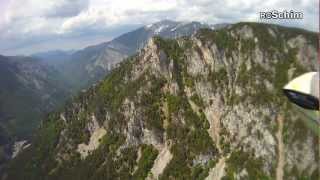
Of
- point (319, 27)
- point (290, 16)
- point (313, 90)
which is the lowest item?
point (290, 16)

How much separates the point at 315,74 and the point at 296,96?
564 cm

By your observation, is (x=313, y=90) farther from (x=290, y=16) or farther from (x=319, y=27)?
(x=290, y=16)

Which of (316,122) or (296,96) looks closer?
(316,122)

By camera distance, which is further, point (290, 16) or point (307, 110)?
point (290, 16)

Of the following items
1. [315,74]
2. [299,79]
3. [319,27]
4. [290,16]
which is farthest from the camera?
[290,16]

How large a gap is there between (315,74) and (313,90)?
67.7 inches

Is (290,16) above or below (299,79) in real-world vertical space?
below

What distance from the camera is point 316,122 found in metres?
40.1

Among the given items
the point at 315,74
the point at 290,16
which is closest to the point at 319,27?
the point at 315,74

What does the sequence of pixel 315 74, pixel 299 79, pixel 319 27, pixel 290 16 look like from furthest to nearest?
pixel 290 16 → pixel 299 79 → pixel 315 74 → pixel 319 27

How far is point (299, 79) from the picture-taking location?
135ft

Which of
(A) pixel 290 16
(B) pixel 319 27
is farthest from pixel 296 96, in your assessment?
(A) pixel 290 16

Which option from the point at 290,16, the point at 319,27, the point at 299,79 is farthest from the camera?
the point at 290,16

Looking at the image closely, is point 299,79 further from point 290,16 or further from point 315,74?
point 290,16
